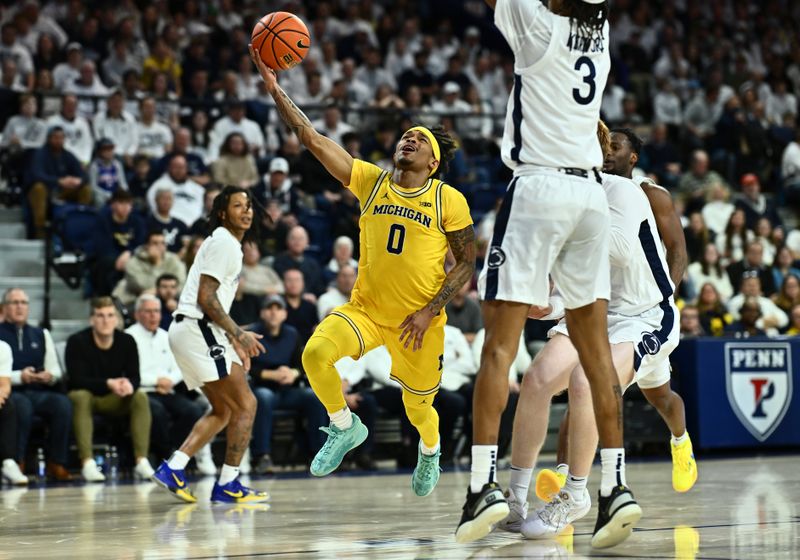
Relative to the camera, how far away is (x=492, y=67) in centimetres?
2031

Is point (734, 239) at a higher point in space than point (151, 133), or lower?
lower

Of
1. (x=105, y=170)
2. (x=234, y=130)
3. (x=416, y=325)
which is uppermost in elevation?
(x=234, y=130)

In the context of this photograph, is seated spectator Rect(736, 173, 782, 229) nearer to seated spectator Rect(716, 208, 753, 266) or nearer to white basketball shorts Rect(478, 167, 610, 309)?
seated spectator Rect(716, 208, 753, 266)

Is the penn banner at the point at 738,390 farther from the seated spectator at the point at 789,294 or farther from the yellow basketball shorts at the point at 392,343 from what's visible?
the yellow basketball shorts at the point at 392,343

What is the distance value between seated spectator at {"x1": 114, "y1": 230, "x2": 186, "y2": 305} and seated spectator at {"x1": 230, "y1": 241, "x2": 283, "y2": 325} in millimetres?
650

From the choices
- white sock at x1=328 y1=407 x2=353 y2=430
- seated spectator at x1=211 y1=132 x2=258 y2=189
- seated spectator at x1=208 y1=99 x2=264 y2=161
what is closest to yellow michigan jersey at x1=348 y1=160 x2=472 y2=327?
white sock at x1=328 y1=407 x2=353 y2=430

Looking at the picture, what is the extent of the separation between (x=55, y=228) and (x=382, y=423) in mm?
4240

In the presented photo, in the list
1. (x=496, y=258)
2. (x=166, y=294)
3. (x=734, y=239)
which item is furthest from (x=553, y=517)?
(x=734, y=239)

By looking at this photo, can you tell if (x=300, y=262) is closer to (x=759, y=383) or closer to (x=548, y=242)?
(x=759, y=383)

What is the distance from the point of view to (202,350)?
29.1 ft

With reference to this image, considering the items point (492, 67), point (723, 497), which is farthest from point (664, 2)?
point (723, 497)

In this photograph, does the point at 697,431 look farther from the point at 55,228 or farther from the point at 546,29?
the point at 546,29

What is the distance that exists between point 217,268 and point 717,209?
34.6 ft

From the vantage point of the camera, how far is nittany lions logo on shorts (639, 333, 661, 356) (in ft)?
22.4
